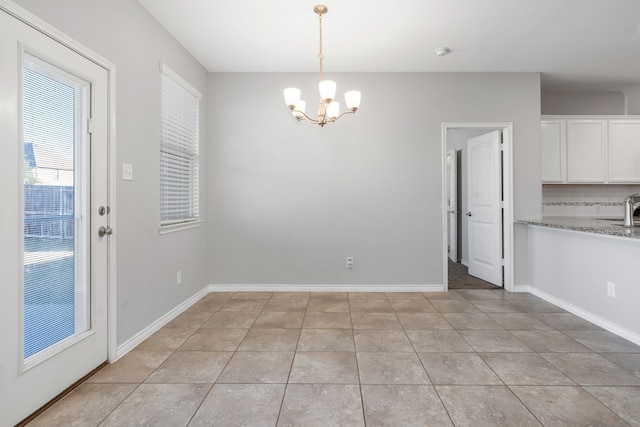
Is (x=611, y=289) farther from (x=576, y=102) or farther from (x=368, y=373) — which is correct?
(x=576, y=102)

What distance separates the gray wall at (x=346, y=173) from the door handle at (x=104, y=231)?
5.89 ft

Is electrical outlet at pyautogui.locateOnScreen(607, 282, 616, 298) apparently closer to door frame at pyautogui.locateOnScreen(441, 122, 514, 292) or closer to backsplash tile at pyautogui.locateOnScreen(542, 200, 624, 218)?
door frame at pyautogui.locateOnScreen(441, 122, 514, 292)

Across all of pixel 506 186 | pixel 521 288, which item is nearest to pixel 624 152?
pixel 506 186

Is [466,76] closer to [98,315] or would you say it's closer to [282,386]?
[282,386]

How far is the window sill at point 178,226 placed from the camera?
2926mm

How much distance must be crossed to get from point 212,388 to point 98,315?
91 centimetres

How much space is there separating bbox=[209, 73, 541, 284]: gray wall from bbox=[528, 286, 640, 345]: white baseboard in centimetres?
97

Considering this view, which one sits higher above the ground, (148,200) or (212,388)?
(148,200)

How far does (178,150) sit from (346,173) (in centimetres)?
186

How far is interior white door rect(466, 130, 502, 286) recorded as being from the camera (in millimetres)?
4055

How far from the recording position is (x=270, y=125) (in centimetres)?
393

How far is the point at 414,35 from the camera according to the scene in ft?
9.97

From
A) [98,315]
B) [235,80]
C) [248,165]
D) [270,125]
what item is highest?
[235,80]

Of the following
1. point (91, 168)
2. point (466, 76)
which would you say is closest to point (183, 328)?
point (91, 168)
